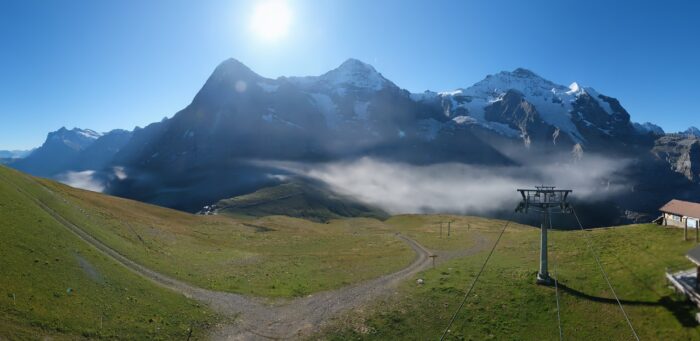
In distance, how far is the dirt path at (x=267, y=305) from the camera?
119ft

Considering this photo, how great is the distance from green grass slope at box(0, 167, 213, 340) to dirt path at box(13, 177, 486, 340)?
8.21ft

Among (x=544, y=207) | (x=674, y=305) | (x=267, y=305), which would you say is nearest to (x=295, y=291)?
(x=267, y=305)

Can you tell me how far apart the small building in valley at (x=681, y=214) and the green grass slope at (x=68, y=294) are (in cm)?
7252

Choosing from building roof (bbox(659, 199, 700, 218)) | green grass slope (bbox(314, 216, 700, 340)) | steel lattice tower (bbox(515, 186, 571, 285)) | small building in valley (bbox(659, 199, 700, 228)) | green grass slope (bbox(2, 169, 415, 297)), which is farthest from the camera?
building roof (bbox(659, 199, 700, 218))

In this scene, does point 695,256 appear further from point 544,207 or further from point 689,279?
point 544,207

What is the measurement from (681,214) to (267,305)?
6925cm

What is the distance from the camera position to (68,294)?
102 feet

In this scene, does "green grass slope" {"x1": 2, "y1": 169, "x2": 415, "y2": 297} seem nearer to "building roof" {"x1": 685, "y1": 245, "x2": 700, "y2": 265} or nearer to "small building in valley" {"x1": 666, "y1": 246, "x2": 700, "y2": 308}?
"small building in valley" {"x1": 666, "y1": 246, "x2": 700, "y2": 308}

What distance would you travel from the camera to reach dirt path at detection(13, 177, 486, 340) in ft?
119

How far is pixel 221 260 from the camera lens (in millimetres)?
63438

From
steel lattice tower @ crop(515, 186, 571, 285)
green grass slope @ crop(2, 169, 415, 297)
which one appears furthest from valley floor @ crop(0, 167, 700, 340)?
steel lattice tower @ crop(515, 186, 571, 285)

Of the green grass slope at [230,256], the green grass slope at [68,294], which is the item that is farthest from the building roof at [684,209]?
the green grass slope at [68,294]

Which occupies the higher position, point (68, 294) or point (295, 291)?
point (68, 294)

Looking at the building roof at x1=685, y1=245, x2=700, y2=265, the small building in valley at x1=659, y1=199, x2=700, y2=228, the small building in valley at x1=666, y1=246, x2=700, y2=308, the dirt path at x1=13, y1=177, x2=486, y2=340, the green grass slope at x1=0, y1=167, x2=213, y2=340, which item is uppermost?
the small building in valley at x1=659, y1=199, x2=700, y2=228
